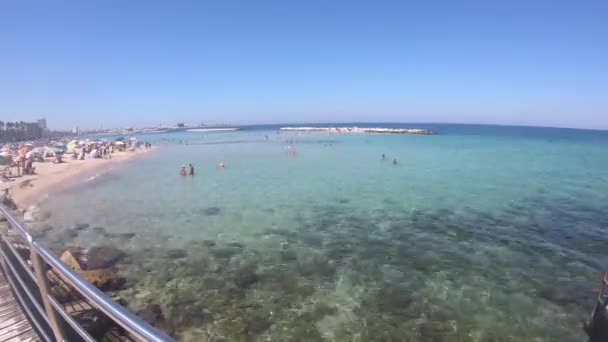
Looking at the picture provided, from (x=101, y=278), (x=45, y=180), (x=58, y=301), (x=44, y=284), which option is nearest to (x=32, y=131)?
(x=45, y=180)

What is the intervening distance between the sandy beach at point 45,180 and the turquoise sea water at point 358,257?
82.6 inches

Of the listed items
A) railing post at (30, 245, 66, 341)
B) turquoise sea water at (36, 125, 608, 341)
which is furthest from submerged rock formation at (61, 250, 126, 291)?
railing post at (30, 245, 66, 341)

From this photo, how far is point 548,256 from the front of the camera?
11.5 meters

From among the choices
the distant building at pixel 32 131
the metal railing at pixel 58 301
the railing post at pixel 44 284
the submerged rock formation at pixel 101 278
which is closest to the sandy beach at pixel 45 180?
the submerged rock formation at pixel 101 278

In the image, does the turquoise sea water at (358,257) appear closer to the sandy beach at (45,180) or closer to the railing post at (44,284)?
the sandy beach at (45,180)

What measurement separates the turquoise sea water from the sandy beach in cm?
210

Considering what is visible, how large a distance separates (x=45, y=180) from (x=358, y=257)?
98.9ft

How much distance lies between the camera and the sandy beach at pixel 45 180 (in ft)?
73.4

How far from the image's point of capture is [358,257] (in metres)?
11.6

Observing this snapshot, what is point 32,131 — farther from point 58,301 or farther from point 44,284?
point 44,284

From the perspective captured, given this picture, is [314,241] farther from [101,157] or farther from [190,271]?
[101,157]

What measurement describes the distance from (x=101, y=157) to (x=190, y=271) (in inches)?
1831

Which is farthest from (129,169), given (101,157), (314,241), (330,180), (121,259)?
(314,241)

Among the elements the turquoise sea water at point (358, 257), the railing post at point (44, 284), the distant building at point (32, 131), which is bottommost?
the turquoise sea water at point (358, 257)
